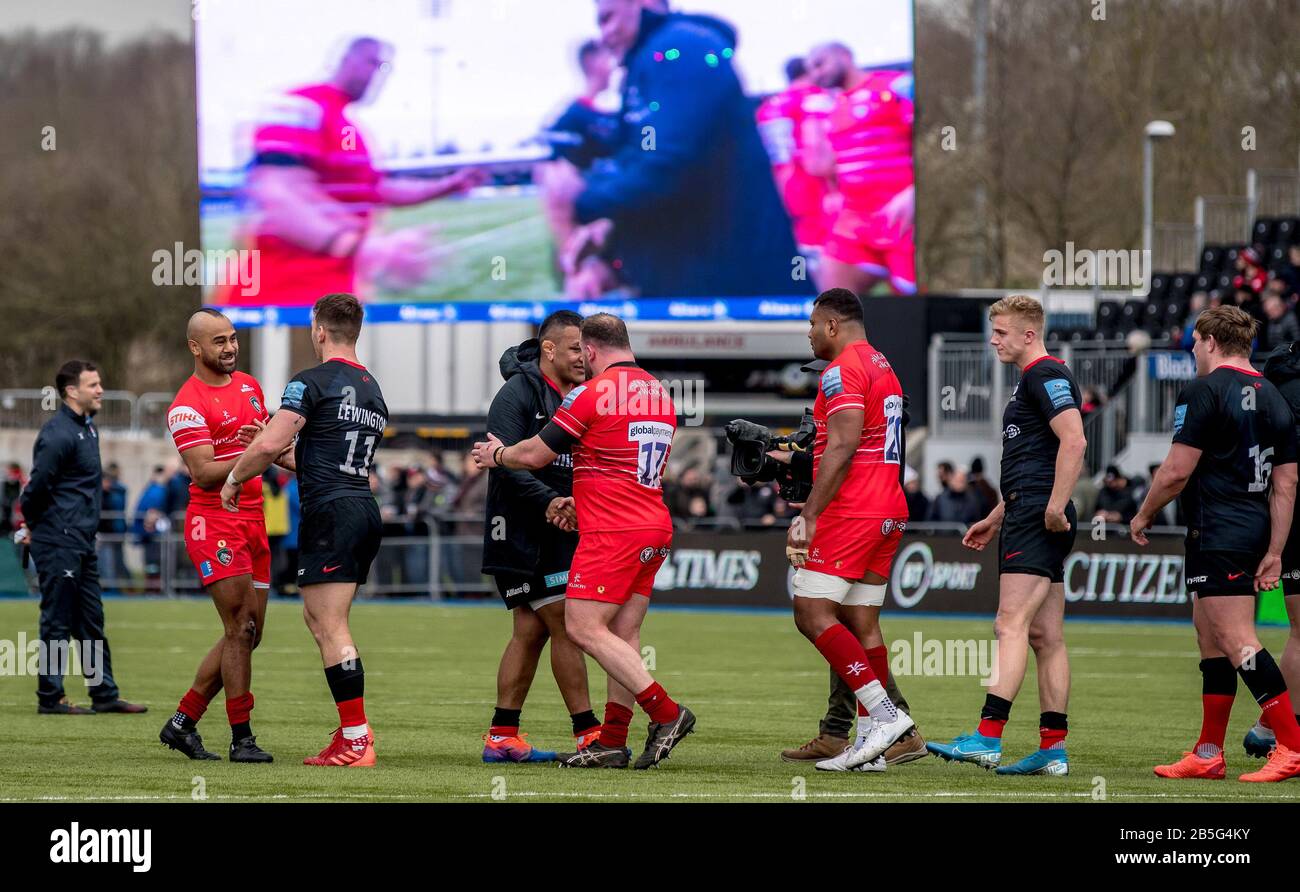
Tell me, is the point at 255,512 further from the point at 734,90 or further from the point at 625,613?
the point at 734,90

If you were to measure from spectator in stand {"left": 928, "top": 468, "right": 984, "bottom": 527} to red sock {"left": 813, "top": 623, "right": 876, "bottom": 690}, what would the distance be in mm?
15352

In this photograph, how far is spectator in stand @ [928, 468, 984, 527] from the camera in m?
25.0

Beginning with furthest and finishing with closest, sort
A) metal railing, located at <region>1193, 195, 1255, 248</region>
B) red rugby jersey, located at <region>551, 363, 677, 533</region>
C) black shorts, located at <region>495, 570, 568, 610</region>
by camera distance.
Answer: metal railing, located at <region>1193, 195, 1255, 248</region>
black shorts, located at <region>495, 570, 568, 610</region>
red rugby jersey, located at <region>551, 363, 677, 533</region>

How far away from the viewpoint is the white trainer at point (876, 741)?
374 inches

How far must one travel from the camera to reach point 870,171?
27.6 metres

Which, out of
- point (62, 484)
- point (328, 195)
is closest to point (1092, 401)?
point (328, 195)

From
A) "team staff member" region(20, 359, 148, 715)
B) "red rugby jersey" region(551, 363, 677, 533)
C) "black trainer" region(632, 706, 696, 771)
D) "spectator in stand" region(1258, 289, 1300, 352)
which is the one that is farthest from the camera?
"spectator in stand" region(1258, 289, 1300, 352)

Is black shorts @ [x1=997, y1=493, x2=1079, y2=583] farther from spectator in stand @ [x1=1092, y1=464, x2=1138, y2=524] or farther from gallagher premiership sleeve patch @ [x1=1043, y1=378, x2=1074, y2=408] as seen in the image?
spectator in stand @ [x1=1092, y1=464, x2=1138, y2=524]

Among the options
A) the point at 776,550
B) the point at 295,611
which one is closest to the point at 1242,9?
the point at 776,550

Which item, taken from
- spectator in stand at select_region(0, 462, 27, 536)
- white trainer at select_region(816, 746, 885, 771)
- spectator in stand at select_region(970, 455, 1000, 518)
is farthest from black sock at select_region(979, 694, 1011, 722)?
spectator in stand at select_region(0, 462, 27, 536)

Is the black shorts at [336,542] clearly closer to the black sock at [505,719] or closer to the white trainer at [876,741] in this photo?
the black sock at [505,719]

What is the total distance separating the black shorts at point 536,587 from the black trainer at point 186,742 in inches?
69.8
